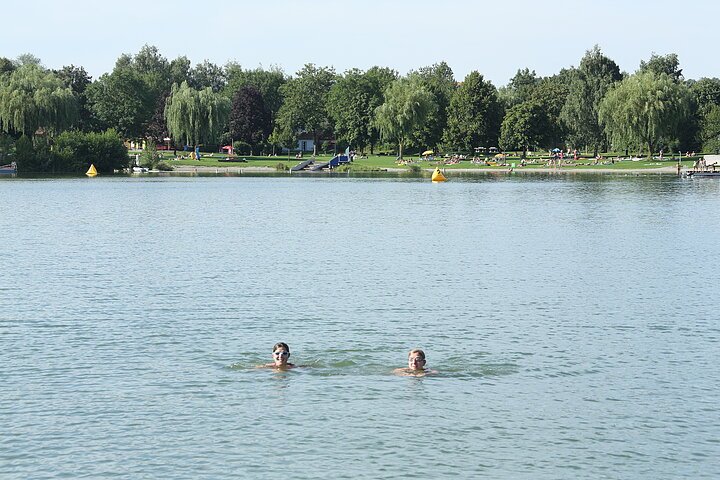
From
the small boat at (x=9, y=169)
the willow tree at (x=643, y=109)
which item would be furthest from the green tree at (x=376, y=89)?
the small boat at (x=9, y=169)

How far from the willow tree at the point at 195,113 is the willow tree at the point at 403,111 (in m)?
24.9

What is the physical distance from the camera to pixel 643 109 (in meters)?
135

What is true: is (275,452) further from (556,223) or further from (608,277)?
(556,223)

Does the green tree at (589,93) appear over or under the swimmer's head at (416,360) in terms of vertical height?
over

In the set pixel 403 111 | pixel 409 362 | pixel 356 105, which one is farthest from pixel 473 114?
pixel 409 362

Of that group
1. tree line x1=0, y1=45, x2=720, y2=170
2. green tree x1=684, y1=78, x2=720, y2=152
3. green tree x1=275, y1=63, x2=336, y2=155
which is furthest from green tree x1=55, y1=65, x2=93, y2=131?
green tree x1=684, y1=78, x2=720, y2=152

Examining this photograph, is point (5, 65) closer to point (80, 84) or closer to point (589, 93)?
point (80, 84)

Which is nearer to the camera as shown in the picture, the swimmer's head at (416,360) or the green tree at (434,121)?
the swimmer's head at (416,360)

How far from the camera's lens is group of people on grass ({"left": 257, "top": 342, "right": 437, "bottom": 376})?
24266mm

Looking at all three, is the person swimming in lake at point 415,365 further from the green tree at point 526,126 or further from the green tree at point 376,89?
the green tree at point 376,89

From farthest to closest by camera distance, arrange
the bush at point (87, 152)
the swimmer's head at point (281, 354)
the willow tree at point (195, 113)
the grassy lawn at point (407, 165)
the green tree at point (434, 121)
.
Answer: the green tree at point (434, 121) < the willow tree at point (195, 113) < the grassy lawn at point (407, 165) < the bush at point (87, 152) < the swimmer's head at point (281, 354)

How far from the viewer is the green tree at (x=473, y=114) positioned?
540 ft

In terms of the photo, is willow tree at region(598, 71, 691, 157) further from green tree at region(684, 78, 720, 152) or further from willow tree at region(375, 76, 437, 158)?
willow tree at region(375, 76, 437, 158)

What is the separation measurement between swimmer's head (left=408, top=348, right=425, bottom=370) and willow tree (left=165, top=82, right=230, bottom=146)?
13848cm
